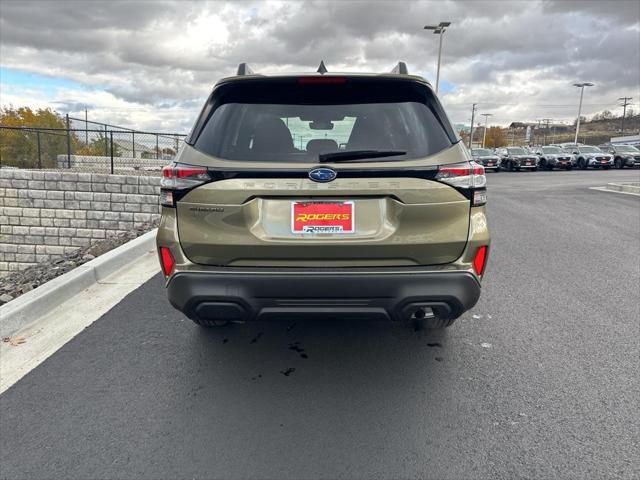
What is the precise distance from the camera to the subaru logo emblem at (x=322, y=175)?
2666mm

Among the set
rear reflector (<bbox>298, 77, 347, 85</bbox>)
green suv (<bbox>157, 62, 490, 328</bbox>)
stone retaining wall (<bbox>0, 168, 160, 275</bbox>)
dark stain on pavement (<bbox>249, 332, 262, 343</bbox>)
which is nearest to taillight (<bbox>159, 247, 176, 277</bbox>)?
green suv (<bbox>157, 62, 490, 328</bbox>)

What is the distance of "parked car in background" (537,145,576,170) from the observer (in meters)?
34.3

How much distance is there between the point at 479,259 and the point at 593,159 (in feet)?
122

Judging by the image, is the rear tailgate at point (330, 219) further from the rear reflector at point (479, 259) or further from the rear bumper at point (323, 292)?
the rear reflector at point (479, 259)

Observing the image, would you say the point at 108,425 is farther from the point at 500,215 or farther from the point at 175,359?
the point at 500,215

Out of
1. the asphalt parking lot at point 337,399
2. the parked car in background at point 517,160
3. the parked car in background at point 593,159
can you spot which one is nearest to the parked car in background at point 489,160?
the parked car in background at point 517,160

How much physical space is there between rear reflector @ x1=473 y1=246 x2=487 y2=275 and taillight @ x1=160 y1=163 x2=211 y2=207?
63.0 inches

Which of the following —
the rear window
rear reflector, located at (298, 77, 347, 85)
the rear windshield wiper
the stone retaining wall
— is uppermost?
rear reflector, located at (298, 77, 347, 85)

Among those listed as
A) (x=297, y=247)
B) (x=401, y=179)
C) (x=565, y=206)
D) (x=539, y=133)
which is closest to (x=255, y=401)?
(x=297, y=247)

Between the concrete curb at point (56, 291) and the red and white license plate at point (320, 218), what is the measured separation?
2.67m

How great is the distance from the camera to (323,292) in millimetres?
2697

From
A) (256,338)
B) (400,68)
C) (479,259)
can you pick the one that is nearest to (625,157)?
(400,68)

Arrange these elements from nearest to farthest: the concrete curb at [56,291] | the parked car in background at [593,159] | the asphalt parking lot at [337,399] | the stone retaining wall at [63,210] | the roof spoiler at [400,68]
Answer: the asphalt parking lot at [337,399] → the roof spoiler at [400,68] → the concrete curb at [56,291] → the stone retaining wall at [63,210] → the parked car in background at [593,159]

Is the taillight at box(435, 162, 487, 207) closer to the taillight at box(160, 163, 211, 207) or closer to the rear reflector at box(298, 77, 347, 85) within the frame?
the rear reflector at box(298, 77, 347, 85)
